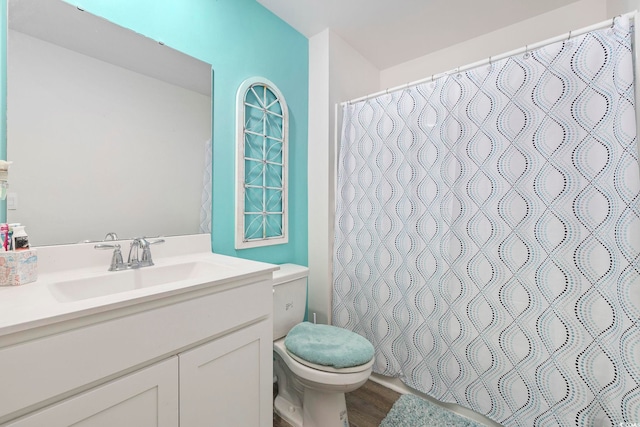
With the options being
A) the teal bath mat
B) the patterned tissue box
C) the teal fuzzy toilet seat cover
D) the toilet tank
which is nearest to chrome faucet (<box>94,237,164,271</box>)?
the patterned tissue box

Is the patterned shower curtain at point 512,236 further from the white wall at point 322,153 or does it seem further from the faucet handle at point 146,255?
the faucet handle at point 146,255

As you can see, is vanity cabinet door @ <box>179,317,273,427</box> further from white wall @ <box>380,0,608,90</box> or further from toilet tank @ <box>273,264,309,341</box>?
white wall @ <box>380,0,608,90</box>

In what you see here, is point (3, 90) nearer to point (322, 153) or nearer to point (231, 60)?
point (231, 60)

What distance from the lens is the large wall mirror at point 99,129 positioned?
3.14 ft

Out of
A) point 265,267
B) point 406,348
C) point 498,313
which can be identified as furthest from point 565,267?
point 265,267

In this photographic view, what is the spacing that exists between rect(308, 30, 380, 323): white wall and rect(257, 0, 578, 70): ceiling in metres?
0.13

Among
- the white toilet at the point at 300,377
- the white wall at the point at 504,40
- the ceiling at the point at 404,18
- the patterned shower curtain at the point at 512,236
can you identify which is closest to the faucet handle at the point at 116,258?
the white toilet at the point at 300,377

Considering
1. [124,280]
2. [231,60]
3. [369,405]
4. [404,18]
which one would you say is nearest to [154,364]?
[124,280]

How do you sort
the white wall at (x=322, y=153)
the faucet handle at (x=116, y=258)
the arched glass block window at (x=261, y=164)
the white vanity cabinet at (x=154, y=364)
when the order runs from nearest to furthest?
1. the white vanity cabinet at (x=154, y=364)
2. the faucet handle at (x=116, y=258)
3. the arched glass block window at (x=261, y=164)
4. the white wall at (x=322, y=153)

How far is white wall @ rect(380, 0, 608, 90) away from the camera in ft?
5.36

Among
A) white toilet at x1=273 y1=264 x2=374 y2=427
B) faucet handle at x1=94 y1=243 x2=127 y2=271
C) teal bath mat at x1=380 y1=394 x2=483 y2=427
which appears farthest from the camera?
teal bath mat at x1=380 y1=394 x2=483 y2=427

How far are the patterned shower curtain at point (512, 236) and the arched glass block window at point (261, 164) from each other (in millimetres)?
517

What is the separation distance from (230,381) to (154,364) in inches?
11.3

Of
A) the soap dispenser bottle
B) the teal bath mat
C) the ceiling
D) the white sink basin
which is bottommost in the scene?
the teal bath mat
